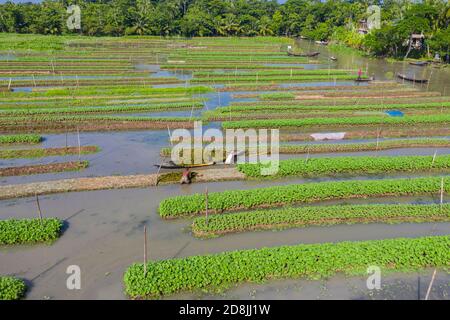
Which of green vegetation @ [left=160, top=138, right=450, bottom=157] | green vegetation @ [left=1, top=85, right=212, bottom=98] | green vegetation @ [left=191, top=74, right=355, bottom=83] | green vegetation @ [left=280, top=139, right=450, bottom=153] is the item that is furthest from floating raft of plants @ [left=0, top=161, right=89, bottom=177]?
green vegetation @ [left=191, top=74, right=355, bottom=83]

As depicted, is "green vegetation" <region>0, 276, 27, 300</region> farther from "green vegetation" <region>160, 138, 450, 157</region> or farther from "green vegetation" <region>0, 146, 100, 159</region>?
"green vegetation" <region>160, 138, 450, 157</region>

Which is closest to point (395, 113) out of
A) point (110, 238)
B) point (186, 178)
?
point (186, 178)

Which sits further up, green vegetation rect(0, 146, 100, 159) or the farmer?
green vegetation rect(0, 146, 100, 159)

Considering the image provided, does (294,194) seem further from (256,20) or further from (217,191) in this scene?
(256,20)

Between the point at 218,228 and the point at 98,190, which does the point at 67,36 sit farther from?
the point at 218,228

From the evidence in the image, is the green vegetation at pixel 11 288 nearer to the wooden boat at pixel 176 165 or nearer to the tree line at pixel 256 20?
the wooden boat at pixel 176 165

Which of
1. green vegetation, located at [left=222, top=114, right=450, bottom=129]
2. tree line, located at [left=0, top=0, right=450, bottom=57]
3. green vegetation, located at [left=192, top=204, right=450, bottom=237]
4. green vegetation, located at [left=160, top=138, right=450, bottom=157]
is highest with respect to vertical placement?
tree line, located at [left=0, top=0, right=450, bottom=57]
